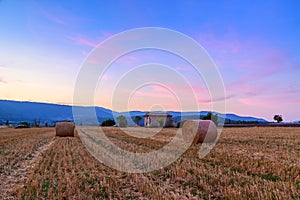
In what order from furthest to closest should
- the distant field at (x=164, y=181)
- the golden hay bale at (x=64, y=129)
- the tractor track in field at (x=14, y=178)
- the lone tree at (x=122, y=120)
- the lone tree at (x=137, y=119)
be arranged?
1. the lone tree at (x=137, y=119)
2. the lone tree at (x=122, y=120)
3. the golden hay bale at (x=64, y=129)
4. the tractor track in field at (x=14, y=178)
5. the distant field at (x=164, y=181)

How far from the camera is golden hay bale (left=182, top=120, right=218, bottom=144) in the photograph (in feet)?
48.6

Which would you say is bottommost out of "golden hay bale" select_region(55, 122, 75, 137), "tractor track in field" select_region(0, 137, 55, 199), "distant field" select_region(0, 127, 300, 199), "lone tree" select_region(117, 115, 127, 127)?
"tractor track in field" select_region(0, 137, 55, 199)

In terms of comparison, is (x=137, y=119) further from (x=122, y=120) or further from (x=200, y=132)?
(x=200, y=132)

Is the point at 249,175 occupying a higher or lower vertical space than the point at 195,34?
lower

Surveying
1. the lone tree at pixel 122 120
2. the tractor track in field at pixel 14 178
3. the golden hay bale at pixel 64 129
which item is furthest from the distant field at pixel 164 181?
the lone tree at pixel 122 120

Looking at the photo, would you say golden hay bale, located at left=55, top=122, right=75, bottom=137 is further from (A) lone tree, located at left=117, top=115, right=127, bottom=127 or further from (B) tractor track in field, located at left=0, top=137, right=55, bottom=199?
(A) lone tree, located at left=117, top=115, right=127, bottom=127

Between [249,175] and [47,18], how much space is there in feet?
50.8

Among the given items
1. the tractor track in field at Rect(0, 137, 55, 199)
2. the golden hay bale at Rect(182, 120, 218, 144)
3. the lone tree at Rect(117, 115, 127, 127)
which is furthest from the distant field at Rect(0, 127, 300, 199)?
the lone tree at Rect(117, 115, 127, 127)

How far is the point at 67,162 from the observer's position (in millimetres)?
9070

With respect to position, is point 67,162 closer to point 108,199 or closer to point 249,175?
point 108,199

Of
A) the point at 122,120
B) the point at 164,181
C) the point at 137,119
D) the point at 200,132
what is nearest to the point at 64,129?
the point at 200,132

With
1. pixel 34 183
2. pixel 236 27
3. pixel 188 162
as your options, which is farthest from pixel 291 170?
pixel 236 27

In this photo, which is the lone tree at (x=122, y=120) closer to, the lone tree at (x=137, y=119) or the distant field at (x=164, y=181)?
the lone tree at (x=137, y=119)

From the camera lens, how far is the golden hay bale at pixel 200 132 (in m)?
14.8
